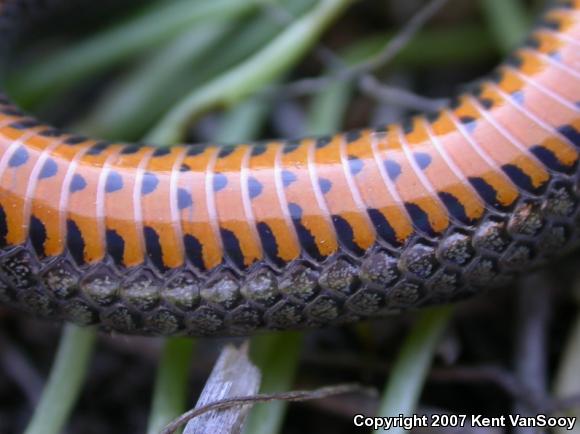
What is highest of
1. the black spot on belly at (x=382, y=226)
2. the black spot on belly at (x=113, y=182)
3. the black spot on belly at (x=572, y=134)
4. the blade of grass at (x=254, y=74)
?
the blade of grass at (x=254, y=74)

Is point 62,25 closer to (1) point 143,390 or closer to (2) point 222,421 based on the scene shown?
(1) point 143,390

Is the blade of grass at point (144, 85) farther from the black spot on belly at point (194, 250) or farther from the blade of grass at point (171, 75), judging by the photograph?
the black spot on belly at point (194, 250)

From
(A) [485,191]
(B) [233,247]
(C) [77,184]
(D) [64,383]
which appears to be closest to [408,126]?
(A) [485,191]

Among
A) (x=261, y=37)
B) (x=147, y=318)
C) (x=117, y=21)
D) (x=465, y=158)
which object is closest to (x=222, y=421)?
(x=147, y=318)

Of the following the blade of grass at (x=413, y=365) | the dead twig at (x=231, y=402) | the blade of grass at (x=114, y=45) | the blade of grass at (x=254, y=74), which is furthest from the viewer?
the blade of grass at (x=114, y=45)

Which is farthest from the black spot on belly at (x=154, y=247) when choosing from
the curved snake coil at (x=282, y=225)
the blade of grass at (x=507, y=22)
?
the blade of grass at (x=507, y=22)

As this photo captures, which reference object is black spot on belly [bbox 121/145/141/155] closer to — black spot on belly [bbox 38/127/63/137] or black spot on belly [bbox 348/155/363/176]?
black spot on belly [bbox 38/127/63/137]

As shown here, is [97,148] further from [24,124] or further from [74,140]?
[24,124]
